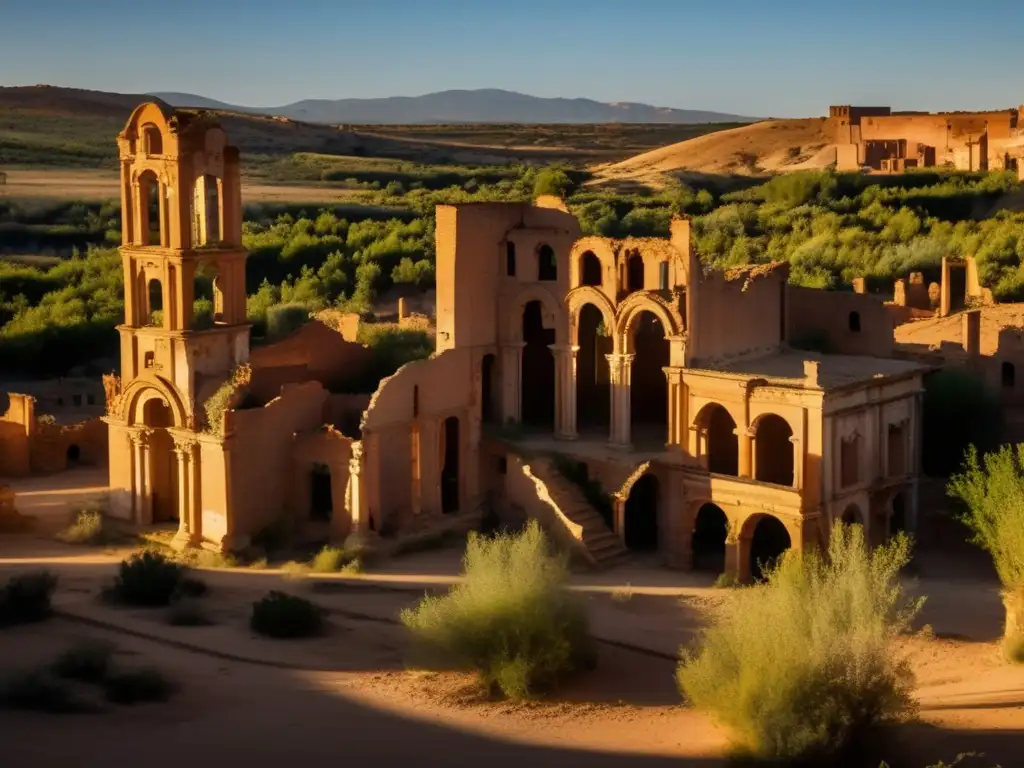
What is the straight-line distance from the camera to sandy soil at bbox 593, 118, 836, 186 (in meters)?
88.0

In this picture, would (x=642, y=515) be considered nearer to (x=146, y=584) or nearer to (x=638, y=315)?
(x=638, y=315)

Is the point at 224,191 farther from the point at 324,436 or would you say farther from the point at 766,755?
the point at 766,755

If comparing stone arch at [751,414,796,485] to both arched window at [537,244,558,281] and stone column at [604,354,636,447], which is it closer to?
stone column at [604,354,636,447]

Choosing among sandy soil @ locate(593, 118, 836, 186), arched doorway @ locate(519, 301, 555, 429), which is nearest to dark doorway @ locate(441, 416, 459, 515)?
arched doorway @ locate(519, 301, 555, 429)

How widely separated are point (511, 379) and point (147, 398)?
22.2 ft

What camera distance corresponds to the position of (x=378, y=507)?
28312mm

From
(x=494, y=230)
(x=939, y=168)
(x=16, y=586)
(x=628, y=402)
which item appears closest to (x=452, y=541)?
(x=628, y=402)

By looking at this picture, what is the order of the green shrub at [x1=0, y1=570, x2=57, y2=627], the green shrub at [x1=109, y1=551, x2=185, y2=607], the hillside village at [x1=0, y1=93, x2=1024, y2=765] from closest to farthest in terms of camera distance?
1. the green shrub at [x1=0, y1=570, x2=57, y2=627]
2. the hillside village at [x1=0, y1=93, x2=1024, y2=765]
3. the green shrub at [x1=109, y1=551, x2=185, y2=607]

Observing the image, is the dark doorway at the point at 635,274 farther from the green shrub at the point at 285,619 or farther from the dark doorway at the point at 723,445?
the green shrub at the point at 285,619

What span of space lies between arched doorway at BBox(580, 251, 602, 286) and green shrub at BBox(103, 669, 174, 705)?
12796mm

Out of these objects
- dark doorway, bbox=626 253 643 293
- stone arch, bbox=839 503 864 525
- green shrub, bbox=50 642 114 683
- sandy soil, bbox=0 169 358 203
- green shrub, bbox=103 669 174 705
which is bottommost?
green shrub, bbox=103 669 174 705

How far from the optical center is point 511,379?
3102 cm

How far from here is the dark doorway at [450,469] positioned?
3014 centimetres

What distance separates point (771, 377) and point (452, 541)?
6.39 metres
